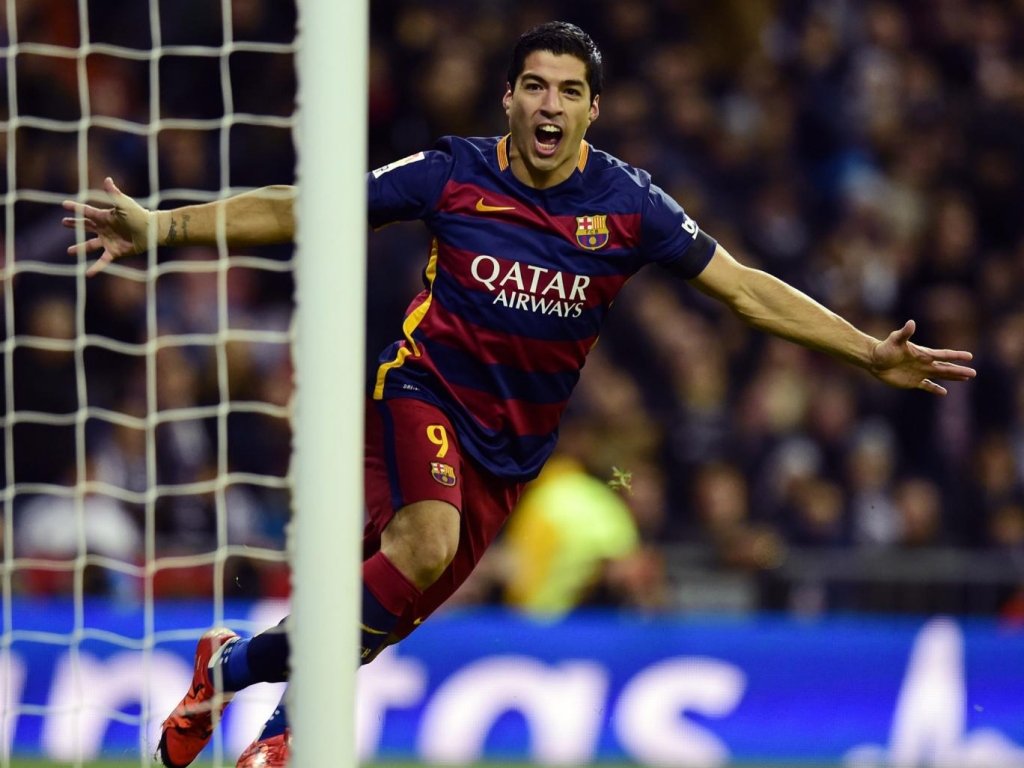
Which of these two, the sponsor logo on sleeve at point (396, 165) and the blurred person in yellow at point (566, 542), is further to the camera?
the blurred person in yellow at point (566, 542)

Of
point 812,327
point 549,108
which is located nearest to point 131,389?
point 549,108

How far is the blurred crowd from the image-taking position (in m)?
9.69

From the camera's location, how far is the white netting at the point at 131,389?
29.1ft

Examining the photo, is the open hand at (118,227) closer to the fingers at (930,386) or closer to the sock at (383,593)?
the sock at (383,593)

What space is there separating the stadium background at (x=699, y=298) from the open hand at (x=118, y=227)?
4630 mm

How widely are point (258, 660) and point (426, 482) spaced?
70 centimetres

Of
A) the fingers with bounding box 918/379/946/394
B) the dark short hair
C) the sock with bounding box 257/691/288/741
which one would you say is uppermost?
the dark short hair

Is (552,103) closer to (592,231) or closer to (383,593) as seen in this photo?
(592,231)

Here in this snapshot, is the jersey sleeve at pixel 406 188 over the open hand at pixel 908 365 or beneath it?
over

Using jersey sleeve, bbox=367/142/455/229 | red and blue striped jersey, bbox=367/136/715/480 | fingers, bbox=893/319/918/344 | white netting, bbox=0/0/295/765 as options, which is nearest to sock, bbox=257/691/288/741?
red and blue striped jersey, bbox=367/136/715/480

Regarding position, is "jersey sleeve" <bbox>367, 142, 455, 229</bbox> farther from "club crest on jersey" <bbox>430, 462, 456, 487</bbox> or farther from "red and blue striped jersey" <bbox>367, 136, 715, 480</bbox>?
"club crest on jersey" <bbox>430, 462, 456, 487</bbox>

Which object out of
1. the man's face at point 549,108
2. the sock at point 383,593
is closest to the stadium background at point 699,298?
the sock at point 383,593

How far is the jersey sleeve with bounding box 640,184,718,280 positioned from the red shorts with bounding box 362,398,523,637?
0.81 m

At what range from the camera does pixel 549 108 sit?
4766mm
